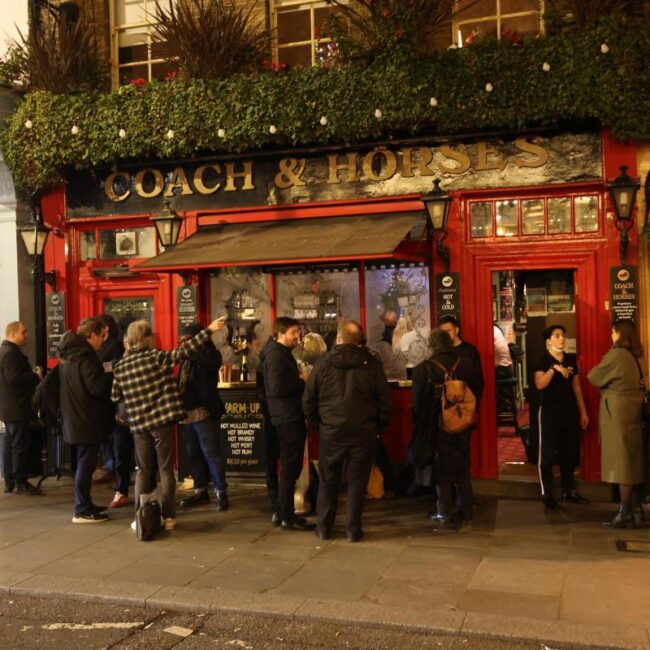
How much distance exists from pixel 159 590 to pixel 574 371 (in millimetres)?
4561

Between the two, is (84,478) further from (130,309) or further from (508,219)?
(508,219)

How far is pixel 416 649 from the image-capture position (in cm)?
489

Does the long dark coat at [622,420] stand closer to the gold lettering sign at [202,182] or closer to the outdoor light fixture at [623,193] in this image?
the outdoor light fixture at [623,193]

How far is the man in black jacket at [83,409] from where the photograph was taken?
790 centimetres

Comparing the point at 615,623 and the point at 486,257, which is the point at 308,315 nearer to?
the point at 486,257

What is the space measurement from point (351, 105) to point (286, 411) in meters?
3.63

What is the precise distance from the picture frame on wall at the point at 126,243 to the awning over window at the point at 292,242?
101cm

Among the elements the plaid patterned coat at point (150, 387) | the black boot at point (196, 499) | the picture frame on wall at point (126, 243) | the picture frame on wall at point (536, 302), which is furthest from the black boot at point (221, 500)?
the picture frame on wall at point (536, 302)

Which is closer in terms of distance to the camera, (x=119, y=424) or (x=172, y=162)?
(x=119, y=424)

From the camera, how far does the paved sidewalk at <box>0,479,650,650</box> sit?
5266 mm

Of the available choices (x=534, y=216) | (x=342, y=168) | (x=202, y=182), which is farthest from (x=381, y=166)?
(x=202, y=182)

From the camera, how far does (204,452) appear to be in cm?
842

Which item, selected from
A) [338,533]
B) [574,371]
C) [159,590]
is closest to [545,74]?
[574,371]

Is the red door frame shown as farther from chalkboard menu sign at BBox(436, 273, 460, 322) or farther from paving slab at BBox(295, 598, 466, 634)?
paving slab at BBox(295, 598, 466, 634)
